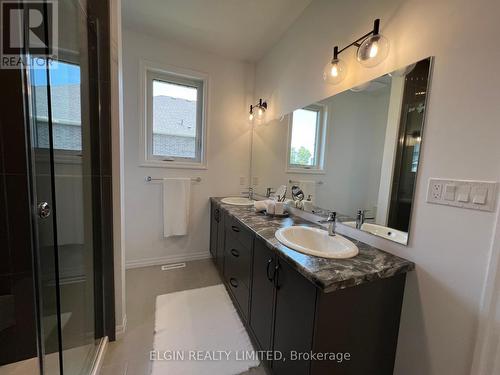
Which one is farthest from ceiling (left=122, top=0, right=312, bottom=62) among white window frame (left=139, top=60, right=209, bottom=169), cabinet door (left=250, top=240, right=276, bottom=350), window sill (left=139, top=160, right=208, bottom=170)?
cabinet door (left=250, top=240, right=276, bottom=350)

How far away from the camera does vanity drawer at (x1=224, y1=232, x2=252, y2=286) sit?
1523mm

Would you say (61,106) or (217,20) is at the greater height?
(217,20)

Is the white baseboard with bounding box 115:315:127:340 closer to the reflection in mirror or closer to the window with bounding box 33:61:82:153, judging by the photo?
the window with bounding box 33:61:82:153

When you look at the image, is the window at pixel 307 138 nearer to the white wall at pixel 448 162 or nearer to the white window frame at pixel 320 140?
the white window frame at pixel 320 140

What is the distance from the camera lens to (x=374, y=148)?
4.18 feet

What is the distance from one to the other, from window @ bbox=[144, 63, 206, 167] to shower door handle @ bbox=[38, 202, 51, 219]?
1.46 metres

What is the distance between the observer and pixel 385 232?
1.17 meters

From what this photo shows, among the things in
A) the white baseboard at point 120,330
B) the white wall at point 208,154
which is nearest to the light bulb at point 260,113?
the white wall at point 208,154

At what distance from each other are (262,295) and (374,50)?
1581mm

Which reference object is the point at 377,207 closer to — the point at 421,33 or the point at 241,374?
the point at 421,33

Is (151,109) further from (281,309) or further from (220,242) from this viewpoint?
(281,309)

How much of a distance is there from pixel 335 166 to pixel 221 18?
1.78m

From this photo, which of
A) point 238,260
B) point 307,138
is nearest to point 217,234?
point 238,260

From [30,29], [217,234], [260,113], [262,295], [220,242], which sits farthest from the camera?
[260,113]
